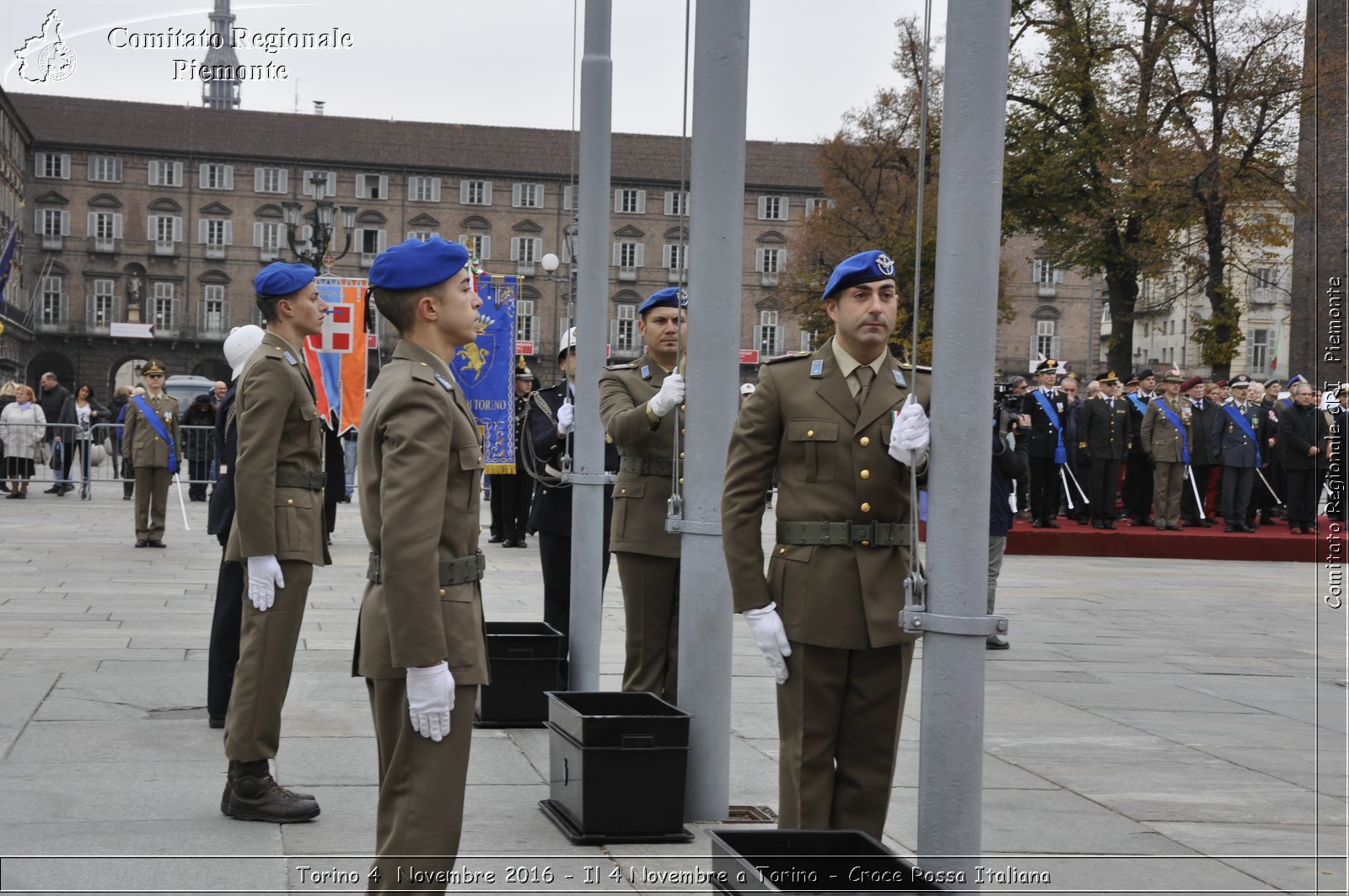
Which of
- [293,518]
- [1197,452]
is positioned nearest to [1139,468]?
[1197,452]

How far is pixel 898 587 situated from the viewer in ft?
14.3

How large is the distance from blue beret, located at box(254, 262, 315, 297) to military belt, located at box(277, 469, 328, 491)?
0.74m

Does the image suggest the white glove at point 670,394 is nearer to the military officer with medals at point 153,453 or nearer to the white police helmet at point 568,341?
the white police helmet at point 568,341

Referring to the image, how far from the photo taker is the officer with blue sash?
69.1ft

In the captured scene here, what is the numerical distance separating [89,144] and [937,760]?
310 feet

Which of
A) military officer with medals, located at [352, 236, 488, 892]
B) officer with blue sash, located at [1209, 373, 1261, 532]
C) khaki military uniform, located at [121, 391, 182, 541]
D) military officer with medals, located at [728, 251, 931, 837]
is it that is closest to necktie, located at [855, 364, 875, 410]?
military officer with medals, located at [728, 251, 931, 837]

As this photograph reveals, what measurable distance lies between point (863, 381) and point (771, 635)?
836mm

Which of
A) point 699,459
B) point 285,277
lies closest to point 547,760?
point 699,459

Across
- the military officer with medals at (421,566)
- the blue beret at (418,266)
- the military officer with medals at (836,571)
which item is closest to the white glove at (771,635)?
the military officer with medals at (836,571)

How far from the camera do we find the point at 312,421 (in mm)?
5797

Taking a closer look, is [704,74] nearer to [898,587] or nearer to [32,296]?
[898,587]

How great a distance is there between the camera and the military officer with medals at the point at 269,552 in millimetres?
5473

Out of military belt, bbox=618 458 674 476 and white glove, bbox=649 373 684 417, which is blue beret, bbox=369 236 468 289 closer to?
white glove, bbox=649 373 684 417

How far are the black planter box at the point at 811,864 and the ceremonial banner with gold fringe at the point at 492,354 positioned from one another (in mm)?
5778
